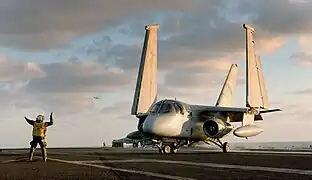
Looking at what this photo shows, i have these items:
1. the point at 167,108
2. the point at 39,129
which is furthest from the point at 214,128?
the point at 39,129

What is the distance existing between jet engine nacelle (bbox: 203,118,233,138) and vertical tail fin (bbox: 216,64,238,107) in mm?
11227

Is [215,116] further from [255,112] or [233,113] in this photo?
[255,112]

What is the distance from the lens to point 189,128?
28938 millimetres

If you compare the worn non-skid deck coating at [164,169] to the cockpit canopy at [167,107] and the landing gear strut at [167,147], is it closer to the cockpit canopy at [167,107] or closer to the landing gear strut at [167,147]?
the cockpit canopy at [167,107]

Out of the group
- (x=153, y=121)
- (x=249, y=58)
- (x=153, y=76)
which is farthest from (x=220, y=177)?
(x=153, y=76)

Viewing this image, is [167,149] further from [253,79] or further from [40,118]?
[40,118]

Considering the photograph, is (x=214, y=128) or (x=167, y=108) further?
(x=214, y=128)

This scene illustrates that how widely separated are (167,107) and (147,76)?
10.9m

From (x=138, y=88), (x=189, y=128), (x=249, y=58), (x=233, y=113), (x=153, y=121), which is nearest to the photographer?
(x=153, y=121)

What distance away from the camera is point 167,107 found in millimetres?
28172

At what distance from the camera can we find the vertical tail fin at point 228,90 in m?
41.3

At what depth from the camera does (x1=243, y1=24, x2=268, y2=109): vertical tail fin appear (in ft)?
111

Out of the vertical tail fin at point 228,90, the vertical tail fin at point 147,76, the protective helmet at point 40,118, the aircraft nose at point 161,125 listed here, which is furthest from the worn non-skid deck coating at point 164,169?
the vertical tail fin at point 228,90

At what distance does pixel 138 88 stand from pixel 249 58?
9.06 metres
